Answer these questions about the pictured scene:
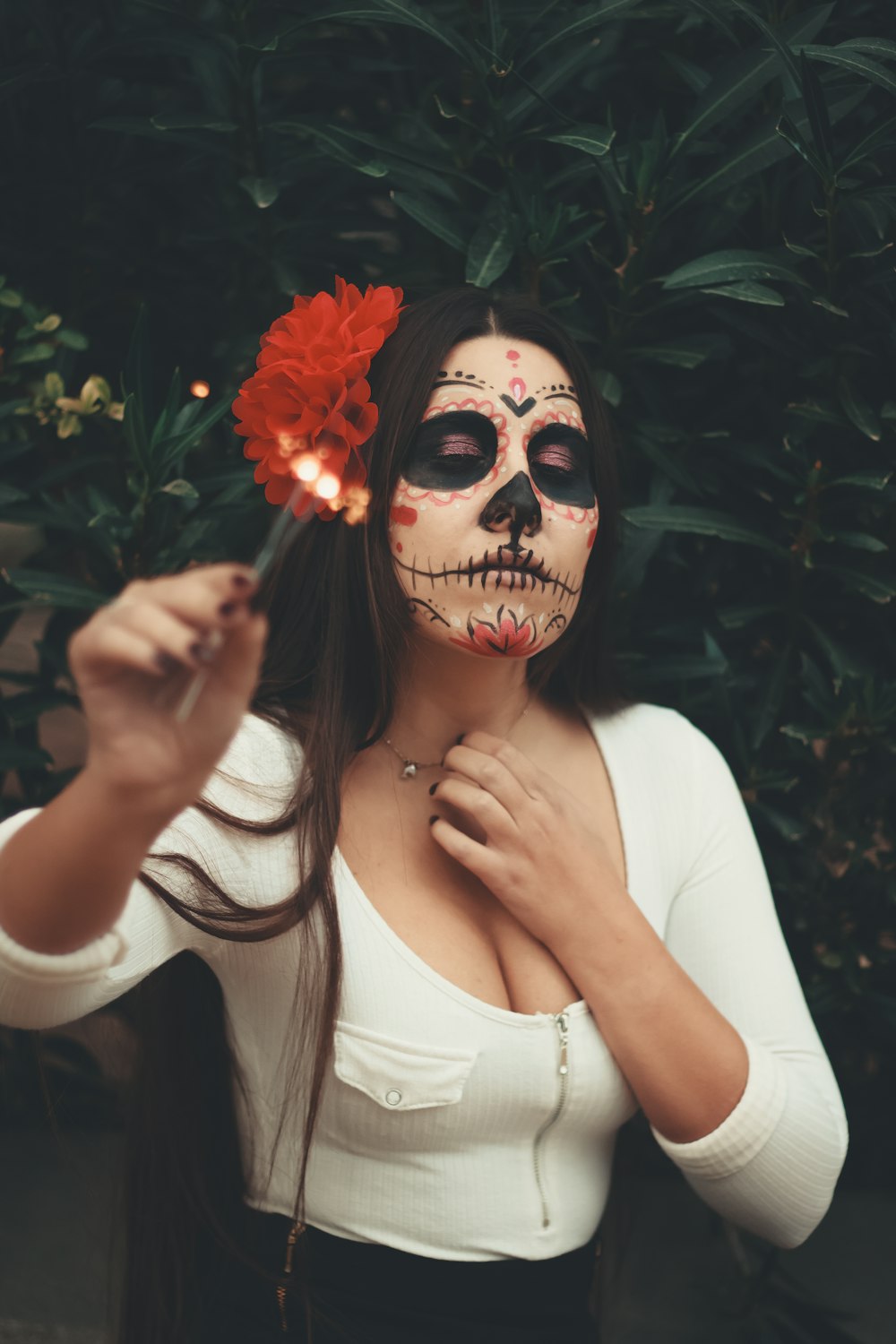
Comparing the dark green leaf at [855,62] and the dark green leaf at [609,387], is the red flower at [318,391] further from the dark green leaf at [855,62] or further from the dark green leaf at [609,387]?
the dark green leaf at [855,62]

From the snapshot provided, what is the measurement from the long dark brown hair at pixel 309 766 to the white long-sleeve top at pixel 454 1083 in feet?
0.10

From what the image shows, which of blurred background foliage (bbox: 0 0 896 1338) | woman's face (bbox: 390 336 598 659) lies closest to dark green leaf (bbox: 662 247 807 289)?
blurred background foliage (bbox: 0 0 896 1338)

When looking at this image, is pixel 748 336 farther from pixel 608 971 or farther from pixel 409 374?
pixel 608 971

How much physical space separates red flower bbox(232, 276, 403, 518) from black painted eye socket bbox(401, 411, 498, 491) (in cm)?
7

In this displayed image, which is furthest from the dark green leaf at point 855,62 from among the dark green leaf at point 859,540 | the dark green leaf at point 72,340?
the dark green leaf at point 72,340

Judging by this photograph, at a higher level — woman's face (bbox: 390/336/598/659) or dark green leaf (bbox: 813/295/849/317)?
dark green leaf (bbox: 813/295/849/317)

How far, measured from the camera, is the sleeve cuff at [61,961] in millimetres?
1062

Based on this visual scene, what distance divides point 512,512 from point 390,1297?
957 millimetres

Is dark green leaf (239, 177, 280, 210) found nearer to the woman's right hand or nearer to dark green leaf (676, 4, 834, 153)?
dark green leaf (676, 4, 834, 153)

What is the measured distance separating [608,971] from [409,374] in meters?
0.77

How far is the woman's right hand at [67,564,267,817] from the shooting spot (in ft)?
2.75

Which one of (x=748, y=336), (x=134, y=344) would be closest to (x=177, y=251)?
(x=134, y=344)

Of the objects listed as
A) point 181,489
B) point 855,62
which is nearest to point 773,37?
point 855,62

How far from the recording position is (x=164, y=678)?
35.2 inches
